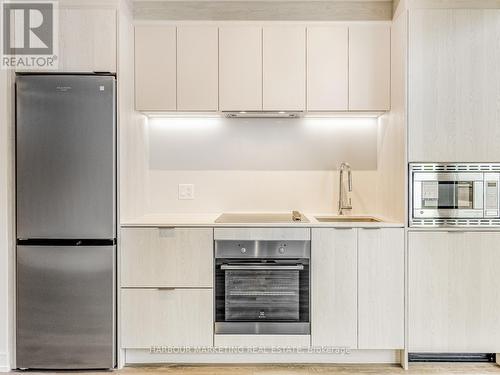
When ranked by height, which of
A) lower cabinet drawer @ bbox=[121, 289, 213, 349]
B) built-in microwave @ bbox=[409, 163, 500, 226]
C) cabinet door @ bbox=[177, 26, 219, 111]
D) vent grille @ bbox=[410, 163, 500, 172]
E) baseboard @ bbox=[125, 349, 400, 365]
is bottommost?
baseboard @ bbox=[125, 349, 400, 365]

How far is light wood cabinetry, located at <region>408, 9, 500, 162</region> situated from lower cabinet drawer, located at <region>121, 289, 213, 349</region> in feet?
5.67

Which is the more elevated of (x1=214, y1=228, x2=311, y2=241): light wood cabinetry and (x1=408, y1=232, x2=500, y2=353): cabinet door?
→ (x1=214, y1=228, x2=311, y2=241): light wood cabinetry

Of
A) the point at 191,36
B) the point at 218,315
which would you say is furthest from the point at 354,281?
the point at 191,36

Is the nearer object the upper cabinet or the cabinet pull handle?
the cabinet pull handle

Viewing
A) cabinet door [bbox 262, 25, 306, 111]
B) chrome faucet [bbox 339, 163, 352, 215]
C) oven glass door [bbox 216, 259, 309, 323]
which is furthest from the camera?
chrome faucet [bbox 339, 163, 352, 215]

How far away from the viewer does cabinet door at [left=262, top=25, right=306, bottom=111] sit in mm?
2750

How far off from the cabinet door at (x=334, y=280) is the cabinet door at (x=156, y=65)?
1.37 m

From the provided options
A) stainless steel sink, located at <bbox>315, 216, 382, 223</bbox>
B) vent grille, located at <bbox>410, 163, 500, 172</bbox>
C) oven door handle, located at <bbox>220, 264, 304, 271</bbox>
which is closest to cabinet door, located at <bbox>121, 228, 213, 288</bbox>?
oven door handle, located at <bbox>220, 264, 304, 271</bbox>

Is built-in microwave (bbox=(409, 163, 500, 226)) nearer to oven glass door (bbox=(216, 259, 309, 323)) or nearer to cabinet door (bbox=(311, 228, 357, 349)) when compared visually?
cabinet door (bbox=(311, 228, 357, 349))

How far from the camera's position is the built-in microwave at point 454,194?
252 cm

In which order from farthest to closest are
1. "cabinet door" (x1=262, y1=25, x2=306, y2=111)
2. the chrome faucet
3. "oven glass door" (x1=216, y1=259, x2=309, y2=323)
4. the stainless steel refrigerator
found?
1. the chrome faucet
2. "cabinet door" (x1=262, y1=25, x2=306, y2=111)
3. "oven glass door" (x1=216, y1=259, x2=309, y2=323)
4. the stainless steel refrigerator

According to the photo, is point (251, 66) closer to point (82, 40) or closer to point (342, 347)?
point (82, 40)

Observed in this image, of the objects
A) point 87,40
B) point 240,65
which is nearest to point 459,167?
point 240,65

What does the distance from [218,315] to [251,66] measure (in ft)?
5.44
